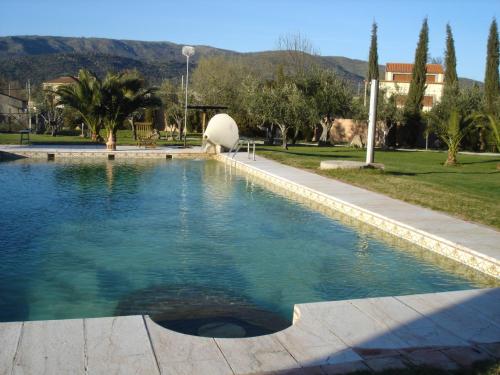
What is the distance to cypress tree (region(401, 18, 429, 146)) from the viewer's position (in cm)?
3328

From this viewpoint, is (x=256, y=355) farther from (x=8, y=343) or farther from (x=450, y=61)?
(x=450, y=61)

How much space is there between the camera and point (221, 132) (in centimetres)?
2145

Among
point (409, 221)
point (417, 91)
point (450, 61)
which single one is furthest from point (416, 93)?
point (409, 221)

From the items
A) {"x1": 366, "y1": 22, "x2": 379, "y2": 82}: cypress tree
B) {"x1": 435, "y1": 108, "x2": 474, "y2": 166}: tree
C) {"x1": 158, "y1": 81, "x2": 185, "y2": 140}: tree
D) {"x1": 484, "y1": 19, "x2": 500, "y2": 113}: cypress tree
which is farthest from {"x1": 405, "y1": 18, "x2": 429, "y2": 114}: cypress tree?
{"x1": 158, "y1": 81, "x2": 185, "y2": 140}: tree

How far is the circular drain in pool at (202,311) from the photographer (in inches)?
198

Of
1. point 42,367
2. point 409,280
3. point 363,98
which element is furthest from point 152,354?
point 363,98

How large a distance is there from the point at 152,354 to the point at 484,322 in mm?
2768

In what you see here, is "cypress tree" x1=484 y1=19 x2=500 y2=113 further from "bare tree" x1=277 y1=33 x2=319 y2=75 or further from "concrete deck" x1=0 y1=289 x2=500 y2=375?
"concrete deck" x1=0 y1=289 x2=500 y2=375

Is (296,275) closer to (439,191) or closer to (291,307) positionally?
(291,307)

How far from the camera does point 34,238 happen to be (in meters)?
8.23

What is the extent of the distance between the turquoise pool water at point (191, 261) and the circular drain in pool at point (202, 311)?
12mm

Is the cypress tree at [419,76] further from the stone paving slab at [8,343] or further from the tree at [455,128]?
the stone paving slab at [8,343]

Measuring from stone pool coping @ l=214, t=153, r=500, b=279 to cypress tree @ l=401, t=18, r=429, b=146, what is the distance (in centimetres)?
2042

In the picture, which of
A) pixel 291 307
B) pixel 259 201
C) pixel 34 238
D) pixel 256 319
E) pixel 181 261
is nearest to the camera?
pixel 256 319
